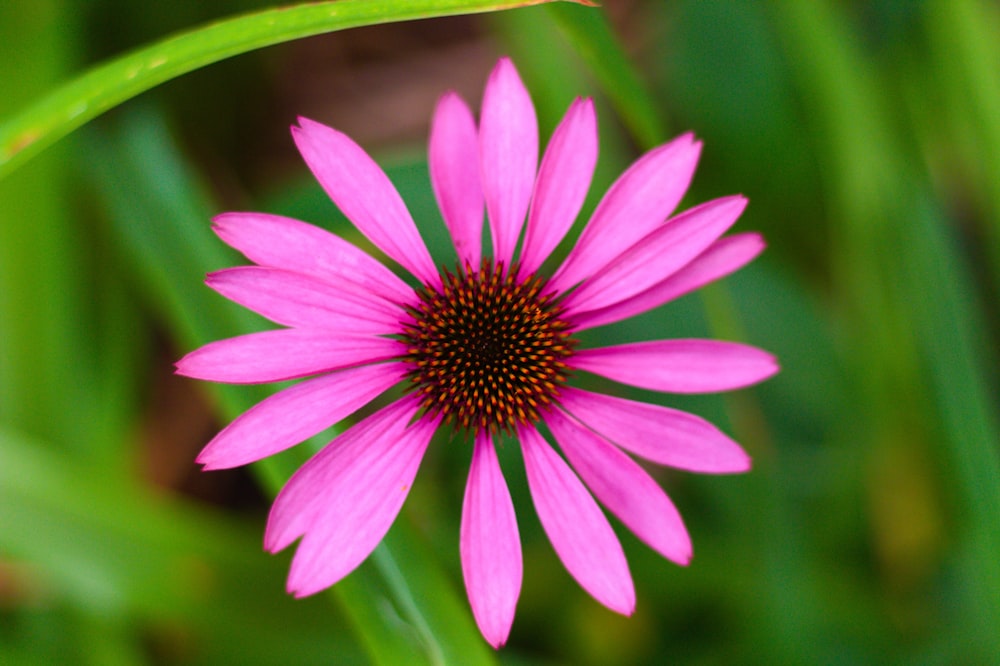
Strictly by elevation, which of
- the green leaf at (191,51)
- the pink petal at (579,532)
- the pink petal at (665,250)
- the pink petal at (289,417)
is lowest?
the pink petal at (579,532)

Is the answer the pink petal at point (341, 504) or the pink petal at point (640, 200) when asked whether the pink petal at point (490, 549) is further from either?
the pink petal at point (640, 200)

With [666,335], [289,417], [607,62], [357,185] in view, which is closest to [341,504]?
[289,417]

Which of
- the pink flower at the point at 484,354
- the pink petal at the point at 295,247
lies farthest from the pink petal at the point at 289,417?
the pink petal at the point at 295,247

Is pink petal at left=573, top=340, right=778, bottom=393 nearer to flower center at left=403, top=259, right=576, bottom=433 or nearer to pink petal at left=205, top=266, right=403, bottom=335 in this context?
flower center at left=403, top=259, right=576, bottom=433

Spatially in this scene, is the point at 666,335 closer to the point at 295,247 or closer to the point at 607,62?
the point at 607,62

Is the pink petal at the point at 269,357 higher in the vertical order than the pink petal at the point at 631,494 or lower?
higher

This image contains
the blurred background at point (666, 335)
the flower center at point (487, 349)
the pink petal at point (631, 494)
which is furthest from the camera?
the blurred background at point (666, 335)
